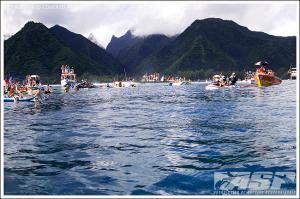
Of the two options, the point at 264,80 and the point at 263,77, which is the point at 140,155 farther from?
the point at 264,80

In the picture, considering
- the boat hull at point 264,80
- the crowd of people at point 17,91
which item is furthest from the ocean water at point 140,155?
the boat hull at point 264,80

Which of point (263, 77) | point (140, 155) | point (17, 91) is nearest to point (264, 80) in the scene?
point (263, 77)

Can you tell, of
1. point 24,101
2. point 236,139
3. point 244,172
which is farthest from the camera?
point 24,101

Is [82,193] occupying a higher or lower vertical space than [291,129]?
lower

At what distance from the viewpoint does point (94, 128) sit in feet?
89.6

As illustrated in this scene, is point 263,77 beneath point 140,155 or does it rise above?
above

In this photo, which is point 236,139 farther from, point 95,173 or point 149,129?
point 95,173

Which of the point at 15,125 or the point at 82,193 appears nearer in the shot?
the point at 82,193

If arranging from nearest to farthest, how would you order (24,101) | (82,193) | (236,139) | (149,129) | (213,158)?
(82,193) → (213,158) → (236,139) → (149,129) → (24,101)

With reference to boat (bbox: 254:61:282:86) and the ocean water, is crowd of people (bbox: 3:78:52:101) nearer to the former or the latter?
the ocean water

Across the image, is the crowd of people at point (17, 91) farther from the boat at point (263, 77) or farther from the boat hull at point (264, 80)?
the boat hull at point (264, 80)

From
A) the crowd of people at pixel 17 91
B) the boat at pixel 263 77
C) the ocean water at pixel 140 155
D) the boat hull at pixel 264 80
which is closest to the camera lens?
the ocean water at pixel 140 155

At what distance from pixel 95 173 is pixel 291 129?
1450 centimetres

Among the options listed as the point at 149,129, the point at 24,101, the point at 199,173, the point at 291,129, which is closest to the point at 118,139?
the point at 149,129
